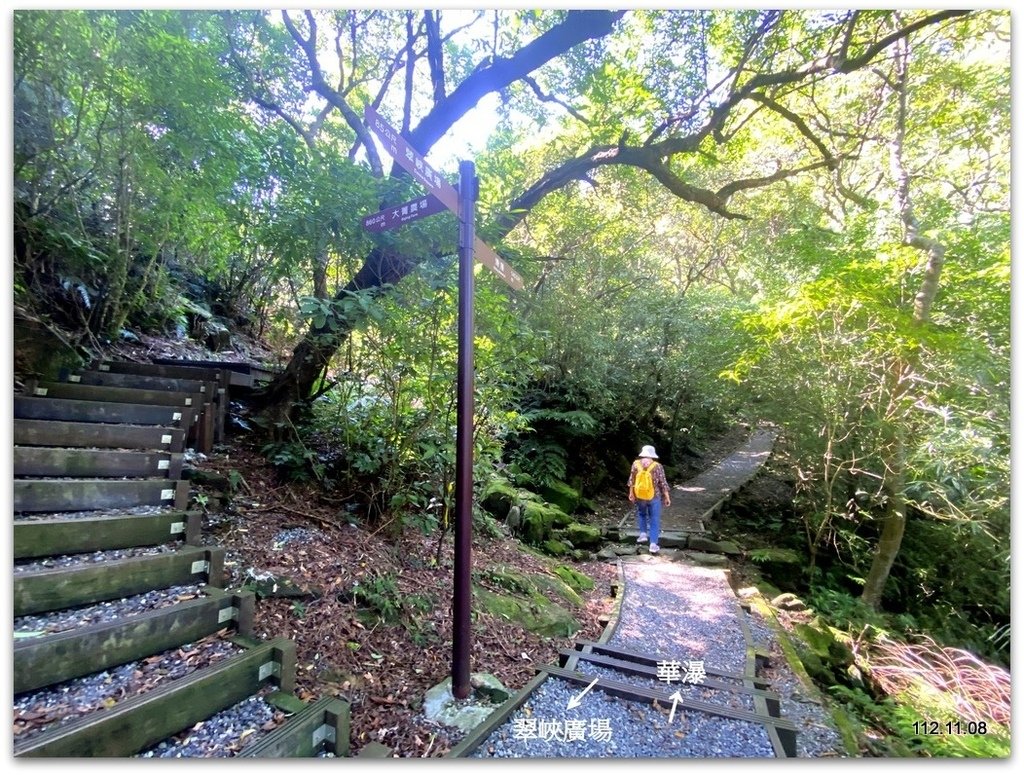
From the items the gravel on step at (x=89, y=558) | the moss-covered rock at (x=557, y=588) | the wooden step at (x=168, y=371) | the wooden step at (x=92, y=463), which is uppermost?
the wooden step at (x=168, y=371)

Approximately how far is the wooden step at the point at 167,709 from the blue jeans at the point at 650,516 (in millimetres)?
5023

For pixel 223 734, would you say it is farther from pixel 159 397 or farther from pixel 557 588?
pixel 557 588

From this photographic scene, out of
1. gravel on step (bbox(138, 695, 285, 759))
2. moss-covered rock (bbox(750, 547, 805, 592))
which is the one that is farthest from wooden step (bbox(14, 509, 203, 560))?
moss-covered rock (bbox(750, 547, 805, 592))

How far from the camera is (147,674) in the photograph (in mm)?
1729

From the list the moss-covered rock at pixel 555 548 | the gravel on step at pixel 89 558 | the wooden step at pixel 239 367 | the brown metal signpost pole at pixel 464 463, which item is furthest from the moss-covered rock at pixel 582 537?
the gravel on step at pixel 89 558

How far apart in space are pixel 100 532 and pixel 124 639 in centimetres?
71

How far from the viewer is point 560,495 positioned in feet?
24.8

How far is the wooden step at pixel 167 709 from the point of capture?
1381 millimetres

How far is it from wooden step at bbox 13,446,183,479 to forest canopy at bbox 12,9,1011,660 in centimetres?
82

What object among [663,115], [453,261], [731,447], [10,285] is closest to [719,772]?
[453,261]

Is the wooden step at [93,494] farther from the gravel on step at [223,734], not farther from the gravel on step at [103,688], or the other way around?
the gravel on step at [223,734]

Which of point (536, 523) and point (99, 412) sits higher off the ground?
point (99, 412)

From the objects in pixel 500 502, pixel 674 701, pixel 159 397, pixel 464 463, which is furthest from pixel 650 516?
pixel 159 397

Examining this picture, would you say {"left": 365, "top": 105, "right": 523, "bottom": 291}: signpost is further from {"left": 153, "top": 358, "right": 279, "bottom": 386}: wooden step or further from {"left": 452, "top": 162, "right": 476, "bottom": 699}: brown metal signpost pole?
{"left": 153, "top": 358, "right": 279, "bottom": 386}: wooden step
